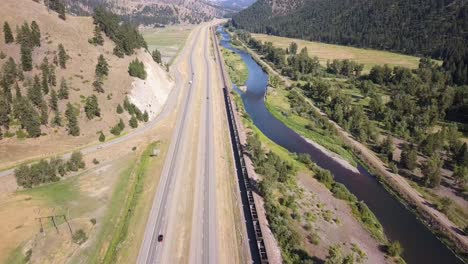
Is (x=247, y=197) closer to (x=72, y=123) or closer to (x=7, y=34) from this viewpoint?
(x=72, y=123)

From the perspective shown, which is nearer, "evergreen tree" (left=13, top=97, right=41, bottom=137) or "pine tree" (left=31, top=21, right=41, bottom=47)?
"evergreen tree" (left=13, top=97, right=41, bottom=137)

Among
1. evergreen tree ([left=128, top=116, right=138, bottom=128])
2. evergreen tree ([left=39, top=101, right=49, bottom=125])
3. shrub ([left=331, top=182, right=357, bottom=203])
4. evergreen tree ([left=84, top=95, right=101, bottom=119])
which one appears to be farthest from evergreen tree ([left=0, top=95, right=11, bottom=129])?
shrub ([left=331, top=182, right=357, bottom=203])

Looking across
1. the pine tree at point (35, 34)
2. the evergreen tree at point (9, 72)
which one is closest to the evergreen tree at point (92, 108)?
the evergreen tree at point (9, 72)

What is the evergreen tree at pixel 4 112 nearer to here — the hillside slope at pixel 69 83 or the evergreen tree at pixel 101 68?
the hillside slope at pixel 69 83

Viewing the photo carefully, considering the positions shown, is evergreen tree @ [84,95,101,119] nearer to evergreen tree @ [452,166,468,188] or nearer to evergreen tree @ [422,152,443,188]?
evergreen tree @ [422,152,443,188]

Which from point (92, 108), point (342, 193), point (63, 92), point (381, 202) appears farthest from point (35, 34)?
point (381, 202)

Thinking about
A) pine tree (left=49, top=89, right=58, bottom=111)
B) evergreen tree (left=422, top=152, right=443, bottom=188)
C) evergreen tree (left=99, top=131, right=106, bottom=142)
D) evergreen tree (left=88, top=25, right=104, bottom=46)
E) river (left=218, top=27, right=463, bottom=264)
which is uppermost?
evergreen tree (left=88, top=25, right=104, bottom=46)

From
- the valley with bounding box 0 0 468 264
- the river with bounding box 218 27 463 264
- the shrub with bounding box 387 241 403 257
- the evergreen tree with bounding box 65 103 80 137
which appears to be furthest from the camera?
the evergreen tree with bounding box 65 103 80 137
